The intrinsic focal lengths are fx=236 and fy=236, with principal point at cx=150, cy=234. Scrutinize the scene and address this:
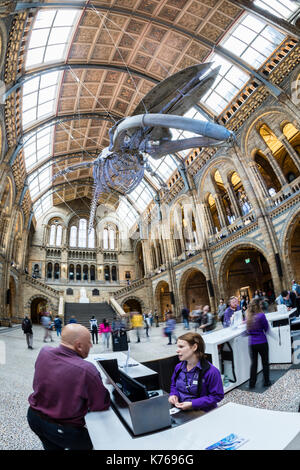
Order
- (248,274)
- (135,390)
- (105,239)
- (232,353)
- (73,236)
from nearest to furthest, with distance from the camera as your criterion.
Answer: (135,390)
(232,353)
(248,274)
(73,236)
(105,239)

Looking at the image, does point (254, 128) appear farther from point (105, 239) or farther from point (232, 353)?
point (105, 239)

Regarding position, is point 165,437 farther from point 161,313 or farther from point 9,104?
point 161,313

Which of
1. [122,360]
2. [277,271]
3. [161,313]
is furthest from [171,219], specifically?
[122,360]

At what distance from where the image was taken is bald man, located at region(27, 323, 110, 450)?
124 centimetres

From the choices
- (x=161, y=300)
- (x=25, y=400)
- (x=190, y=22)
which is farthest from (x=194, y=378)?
(x=161, y=300)

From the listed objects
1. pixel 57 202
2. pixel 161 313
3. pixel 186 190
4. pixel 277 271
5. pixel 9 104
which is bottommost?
pixel 161 313

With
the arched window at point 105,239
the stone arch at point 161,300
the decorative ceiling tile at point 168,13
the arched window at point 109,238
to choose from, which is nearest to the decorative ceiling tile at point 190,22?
the decorative ceiling tile at point 168,13

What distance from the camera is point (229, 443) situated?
3.46ft

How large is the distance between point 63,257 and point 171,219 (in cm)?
1431

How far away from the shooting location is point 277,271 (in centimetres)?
1159

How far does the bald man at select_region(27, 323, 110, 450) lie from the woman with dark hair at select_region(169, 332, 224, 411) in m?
0.75

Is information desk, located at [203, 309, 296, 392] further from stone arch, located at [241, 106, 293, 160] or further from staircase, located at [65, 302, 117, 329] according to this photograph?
staircase, located at [65, 302, 117, 329]

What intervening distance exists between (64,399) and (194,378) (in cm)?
108
